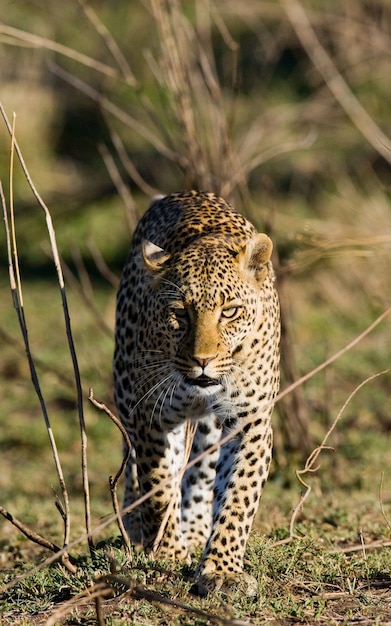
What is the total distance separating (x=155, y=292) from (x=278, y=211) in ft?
28.1

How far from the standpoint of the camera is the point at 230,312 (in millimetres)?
4852

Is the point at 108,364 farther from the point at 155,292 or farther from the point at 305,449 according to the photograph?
the point at 155,292

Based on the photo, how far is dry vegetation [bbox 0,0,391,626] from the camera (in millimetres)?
4715

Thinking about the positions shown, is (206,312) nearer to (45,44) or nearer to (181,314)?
(181,314)

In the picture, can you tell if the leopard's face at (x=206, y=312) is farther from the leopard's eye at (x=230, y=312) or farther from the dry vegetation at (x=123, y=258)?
the dry vegetation at (x=123, y=258)

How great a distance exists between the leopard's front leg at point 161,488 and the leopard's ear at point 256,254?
35.7 inches

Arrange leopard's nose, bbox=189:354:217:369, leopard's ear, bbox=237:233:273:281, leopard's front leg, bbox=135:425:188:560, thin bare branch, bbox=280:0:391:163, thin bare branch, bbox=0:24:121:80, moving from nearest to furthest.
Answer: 1. leopard's nose, bbox=189:354:217:369
2. leopard's ear, bbox=237:233:273:281
3. leopard's front leg, bbox=135:425:188:560
4. thin bare branch, bbox=0:24:121:80
5. thin bare branch, bbox=280:0:391:163

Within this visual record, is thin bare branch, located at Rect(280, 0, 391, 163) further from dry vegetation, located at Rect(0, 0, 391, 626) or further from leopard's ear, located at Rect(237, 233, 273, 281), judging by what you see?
leopard's ear, located at Rect(237, 233, 273, 281)

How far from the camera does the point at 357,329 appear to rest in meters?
11.2

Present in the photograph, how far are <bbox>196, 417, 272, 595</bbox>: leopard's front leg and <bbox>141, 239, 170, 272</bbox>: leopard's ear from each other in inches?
31.7

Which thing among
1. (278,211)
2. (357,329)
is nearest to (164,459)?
(357,329)

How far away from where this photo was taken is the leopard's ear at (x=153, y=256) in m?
5.03

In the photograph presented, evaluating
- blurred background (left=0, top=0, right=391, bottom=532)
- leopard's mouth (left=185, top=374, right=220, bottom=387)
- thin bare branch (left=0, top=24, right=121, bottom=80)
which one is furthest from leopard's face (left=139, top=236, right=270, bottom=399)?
thin bare branch (left=0, top=24, right=121, bottom=80)

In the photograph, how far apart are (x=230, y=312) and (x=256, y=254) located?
1.07 feet
